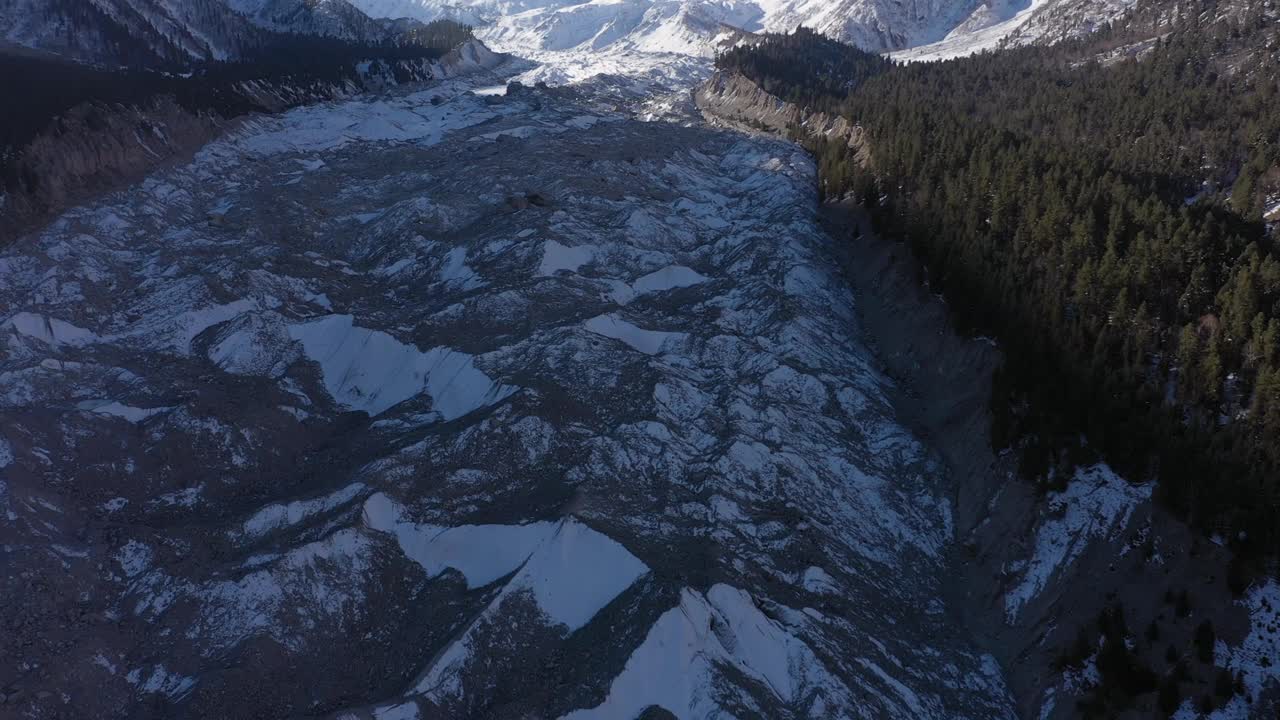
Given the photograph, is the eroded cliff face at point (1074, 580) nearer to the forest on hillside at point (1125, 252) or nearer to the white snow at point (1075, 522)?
the white snow at point (1075, 522)

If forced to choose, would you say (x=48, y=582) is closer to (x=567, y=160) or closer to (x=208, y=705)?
(x=208, y=705)

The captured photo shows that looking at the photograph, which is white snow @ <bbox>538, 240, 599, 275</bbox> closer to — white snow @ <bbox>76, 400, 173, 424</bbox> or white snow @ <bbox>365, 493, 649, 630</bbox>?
white snow @ <bbox>76, 400, 173, 424</bbox>

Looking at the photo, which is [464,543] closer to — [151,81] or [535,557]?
[535,557]

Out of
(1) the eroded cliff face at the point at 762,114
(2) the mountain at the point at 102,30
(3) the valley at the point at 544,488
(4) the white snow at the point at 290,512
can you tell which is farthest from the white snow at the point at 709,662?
(2) the mountain at the point at 102,30

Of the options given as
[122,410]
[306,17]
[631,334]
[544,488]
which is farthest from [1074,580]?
[306,17]

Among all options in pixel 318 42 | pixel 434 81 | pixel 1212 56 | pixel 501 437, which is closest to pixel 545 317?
pixel 501 437

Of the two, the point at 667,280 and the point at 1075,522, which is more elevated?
the point at 667,280

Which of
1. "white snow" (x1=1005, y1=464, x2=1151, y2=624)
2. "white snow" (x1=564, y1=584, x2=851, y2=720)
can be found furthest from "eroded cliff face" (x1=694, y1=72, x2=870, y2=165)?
"white snow" (x1=564, y1=584, x2=851, y2=720)
